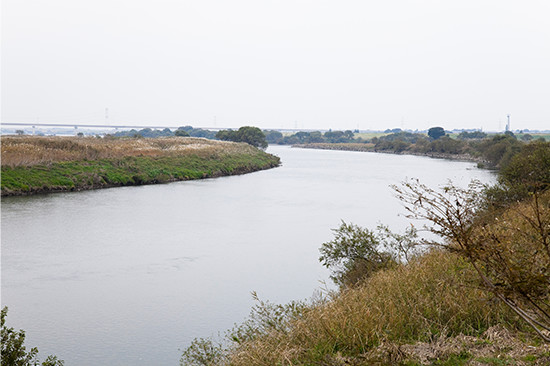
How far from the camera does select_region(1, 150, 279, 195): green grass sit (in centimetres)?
3084

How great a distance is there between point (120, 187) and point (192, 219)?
43.6 ft

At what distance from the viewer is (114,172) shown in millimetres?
37594

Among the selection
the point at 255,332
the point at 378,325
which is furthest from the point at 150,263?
the point at 378,325

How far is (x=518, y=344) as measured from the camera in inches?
208

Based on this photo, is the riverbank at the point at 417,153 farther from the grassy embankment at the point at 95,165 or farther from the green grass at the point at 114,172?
the grassy embankment at the point at 95,165

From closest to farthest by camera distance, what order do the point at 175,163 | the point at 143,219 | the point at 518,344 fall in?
1. the point at 518,344
2. the point at 143,219
3. the point at 175,163

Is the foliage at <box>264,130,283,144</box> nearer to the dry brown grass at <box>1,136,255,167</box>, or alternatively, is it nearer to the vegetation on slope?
the dry brown grass at <box>1,136,255,167</box>

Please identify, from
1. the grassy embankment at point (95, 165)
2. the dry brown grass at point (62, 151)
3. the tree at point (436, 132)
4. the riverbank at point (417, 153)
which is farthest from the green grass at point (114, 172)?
the tree at point (436, 132)

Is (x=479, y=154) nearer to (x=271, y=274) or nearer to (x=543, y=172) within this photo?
(x=543, y=172)

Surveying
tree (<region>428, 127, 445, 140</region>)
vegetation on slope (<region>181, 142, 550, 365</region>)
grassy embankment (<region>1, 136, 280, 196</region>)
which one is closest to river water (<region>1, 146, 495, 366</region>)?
grassy embankment (<region>1, 136, 280, 196</region>)

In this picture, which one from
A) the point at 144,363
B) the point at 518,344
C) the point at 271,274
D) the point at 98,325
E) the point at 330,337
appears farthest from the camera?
the point at 271,274

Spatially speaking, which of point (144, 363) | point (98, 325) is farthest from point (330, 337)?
point (98, 325)

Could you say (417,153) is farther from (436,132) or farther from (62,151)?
(62,151)

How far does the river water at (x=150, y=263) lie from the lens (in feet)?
35.8
